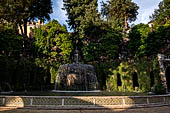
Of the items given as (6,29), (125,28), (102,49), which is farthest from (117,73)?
(6,29)

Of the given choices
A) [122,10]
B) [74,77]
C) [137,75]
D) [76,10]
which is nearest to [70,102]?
[74,77]

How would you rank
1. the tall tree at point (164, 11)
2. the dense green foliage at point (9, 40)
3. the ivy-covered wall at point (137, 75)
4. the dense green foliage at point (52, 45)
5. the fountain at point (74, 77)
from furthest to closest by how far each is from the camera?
the tall tree at point (164, 11) → the dense green foliage at point (52, 45) → the dense green foliage at point (9, 40) → the ivy-covered wall at point (137, 75) → the fountain at point (74, 77)

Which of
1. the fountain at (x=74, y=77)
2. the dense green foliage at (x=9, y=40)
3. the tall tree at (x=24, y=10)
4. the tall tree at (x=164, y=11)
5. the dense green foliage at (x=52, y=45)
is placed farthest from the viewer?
the tall tree at (x=164, y=11)

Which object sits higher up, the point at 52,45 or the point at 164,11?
the point at 164,11

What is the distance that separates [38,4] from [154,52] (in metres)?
24.8

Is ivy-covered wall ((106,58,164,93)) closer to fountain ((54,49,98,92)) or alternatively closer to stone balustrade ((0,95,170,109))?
fountain ((54,49,98,92))

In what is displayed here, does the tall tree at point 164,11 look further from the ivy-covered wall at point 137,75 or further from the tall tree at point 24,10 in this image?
the tall tree at point 24,10

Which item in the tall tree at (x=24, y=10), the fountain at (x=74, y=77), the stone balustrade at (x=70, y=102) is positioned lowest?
the stone balustrade at (x=70, y=102)

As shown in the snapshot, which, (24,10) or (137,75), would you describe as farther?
(24,10)

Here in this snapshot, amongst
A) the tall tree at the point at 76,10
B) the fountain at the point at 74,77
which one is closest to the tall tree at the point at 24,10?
the tall tree at the point at 76,10

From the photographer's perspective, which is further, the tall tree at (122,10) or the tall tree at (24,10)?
the tall tree at (122,10)

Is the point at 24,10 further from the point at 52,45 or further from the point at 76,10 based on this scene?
the point at 76,10

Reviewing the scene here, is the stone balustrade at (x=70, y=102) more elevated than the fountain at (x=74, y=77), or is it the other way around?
the fountain at (x=74, y=77)

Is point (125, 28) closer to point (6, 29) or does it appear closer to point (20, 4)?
point (20, 4)
